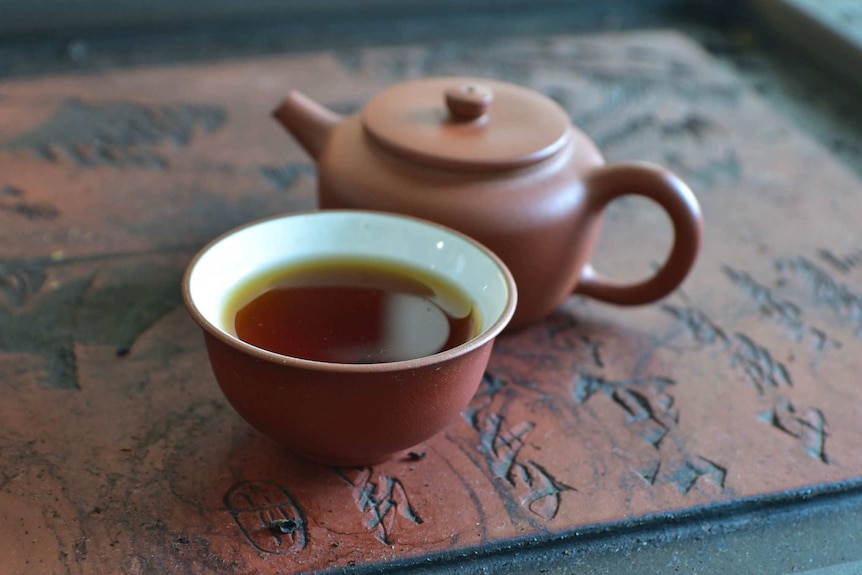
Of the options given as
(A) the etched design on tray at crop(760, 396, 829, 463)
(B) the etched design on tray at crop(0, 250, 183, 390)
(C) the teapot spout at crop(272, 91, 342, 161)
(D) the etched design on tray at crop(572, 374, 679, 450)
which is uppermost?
(C) the teapot spout at crop(272, 91, 342, 161)

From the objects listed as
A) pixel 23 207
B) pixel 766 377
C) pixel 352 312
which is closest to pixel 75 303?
pixel 23 207

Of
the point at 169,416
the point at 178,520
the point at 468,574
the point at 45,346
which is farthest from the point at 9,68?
the point at 468,574

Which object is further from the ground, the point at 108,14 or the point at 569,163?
the point at 569,163

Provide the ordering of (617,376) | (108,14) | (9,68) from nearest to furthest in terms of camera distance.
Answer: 1. (617,376)
2. (9,68)
3. (108,14)

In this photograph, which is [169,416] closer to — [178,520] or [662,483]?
[178,520]

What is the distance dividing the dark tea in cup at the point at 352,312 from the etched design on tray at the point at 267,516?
0.33ft

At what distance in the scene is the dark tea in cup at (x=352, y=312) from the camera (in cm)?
62

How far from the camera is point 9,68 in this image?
1.25 metres

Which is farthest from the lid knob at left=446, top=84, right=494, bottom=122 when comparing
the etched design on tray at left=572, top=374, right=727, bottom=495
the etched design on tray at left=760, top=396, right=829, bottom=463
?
the etched design on tray at left=760, top=396, right=829, bottom=463

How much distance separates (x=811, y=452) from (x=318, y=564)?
1.28 ft

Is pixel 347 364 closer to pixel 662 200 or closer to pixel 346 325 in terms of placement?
pixel 346 325

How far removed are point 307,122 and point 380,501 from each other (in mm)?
424

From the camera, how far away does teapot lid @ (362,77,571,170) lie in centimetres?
75

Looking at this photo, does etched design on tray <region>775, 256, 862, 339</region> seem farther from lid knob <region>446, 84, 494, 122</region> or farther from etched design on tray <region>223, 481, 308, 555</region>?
etched design on tray <region>223, 481, 308, 555</region>
